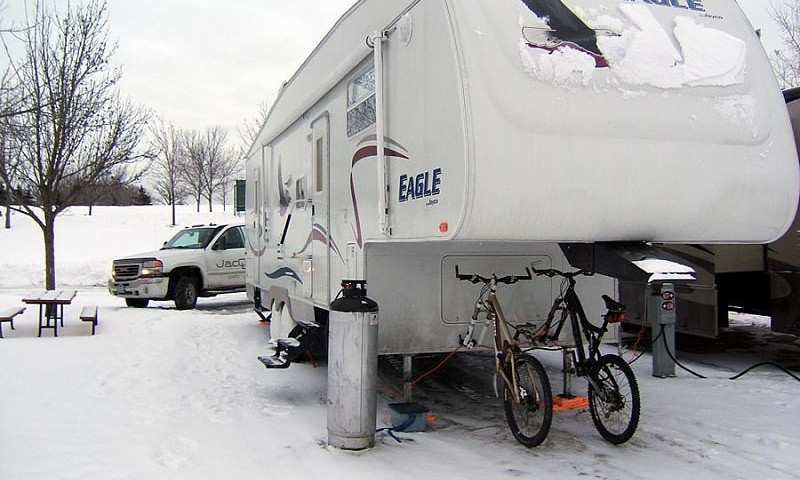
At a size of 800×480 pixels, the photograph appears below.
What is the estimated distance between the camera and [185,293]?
1355 cm

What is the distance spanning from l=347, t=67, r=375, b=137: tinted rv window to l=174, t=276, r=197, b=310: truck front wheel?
9256mm

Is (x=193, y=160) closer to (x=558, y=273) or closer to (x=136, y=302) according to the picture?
(x=136, y=302)

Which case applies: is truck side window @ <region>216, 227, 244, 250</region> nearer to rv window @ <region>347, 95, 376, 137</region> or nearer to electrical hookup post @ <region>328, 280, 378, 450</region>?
rv window @ <region>347, 95, 376, 137</region>

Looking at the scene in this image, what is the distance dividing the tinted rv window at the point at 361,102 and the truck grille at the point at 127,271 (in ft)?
31.0

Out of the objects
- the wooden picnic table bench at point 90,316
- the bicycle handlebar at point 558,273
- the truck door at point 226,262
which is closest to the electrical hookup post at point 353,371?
the bicycle handlebar at point 558,273

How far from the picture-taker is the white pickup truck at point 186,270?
13266 mm

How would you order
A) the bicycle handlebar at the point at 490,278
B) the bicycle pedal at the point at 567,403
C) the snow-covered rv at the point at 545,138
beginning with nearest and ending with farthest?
the snow-covered rv at the point at 545,138 → the bicycle handlebar at the point at 490,278 → the bicycle pedal at the point at 567,403

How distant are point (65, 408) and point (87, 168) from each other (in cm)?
887

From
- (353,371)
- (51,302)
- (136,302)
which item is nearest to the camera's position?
(353,371)

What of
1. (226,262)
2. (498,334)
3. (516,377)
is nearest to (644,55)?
(498,334)

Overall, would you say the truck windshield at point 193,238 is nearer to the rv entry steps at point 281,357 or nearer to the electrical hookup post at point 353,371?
the rv entry steps at point 281,357

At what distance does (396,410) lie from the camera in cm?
511

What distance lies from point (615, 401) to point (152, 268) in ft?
35.4

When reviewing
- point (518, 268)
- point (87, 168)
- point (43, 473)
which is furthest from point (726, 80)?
point (87, 168)
